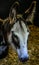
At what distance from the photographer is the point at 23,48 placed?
1.98 m

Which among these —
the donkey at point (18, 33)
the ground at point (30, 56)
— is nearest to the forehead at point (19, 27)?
the donkey at point (18, 33)

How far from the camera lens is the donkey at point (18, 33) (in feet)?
6.49

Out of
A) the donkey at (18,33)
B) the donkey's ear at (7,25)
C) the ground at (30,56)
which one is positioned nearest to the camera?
the donkey at (18,33)

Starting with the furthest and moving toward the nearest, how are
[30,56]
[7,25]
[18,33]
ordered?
[30,56] → [7,25] → [18,33]

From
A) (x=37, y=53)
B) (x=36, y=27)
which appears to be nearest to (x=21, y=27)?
(x=37, y=53)

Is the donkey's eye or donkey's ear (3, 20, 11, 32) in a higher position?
donkey's ear (3, 20, 11, 32)

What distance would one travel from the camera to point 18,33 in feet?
6.69

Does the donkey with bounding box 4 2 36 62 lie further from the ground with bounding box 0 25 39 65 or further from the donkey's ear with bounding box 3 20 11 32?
the ground with bounding box 0 25 39 65

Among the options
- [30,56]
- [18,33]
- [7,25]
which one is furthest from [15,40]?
[30,56]

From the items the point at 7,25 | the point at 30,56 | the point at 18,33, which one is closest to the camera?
the point at 18,33

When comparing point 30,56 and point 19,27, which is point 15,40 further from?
point 30,56

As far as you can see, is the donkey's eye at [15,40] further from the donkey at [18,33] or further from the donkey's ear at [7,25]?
the donkey's ear at [7,25]

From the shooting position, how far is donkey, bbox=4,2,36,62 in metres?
1.98

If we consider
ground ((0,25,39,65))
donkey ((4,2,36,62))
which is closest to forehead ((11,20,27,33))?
donkey ((4,2,36,62))
